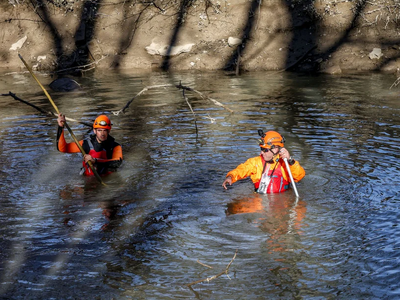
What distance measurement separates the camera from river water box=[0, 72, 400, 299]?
6.59 metres

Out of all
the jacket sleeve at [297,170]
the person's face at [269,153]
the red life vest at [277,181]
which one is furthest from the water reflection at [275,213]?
the person's face at [269,153]

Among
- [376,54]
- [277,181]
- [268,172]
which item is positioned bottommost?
[277,181]

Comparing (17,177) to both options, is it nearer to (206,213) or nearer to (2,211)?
(2,211)

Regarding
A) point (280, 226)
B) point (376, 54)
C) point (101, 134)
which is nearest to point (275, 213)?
point (280, 226)

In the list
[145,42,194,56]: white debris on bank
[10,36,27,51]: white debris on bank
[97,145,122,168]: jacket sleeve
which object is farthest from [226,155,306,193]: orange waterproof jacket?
[10,36,27,51]: white debris on bank

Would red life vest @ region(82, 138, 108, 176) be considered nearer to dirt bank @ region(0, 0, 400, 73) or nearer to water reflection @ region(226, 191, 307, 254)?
water reflection @ region(226, 191, 307, 254)

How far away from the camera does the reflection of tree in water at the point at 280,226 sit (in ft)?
21.8

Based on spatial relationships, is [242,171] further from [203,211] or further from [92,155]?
[92,155]

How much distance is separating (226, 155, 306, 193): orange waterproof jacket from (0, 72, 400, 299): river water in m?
0.22

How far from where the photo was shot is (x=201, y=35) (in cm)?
2459

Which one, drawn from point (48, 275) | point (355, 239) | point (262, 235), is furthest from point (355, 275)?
point (48, 275)

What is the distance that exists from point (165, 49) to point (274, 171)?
15671 millimetres

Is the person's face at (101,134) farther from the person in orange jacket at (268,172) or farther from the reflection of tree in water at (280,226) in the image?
the reflection of tree in water at (280,226)

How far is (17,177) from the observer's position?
10969 mm
